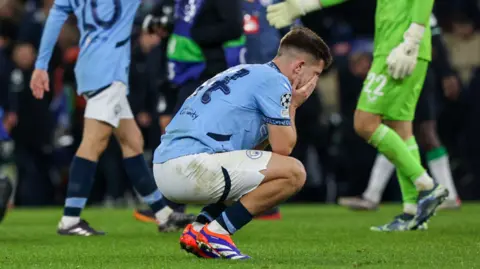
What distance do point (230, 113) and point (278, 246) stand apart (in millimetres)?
1293

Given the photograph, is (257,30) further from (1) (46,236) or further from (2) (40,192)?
(2) (40,192)

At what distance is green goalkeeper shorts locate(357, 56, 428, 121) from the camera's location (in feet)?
28.1

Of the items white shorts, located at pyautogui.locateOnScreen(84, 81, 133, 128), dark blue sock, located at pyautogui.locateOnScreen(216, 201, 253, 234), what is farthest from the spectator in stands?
dark blue sock, located at pyautogui.locateOnScreen(216, 201, 253, 234)

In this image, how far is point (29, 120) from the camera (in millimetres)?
15117

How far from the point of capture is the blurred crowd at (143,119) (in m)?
15.0

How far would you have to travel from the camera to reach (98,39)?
8.74m

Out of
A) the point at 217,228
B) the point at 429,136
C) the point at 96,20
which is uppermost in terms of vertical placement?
the point at 96,20

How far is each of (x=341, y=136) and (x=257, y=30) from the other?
5.73 m

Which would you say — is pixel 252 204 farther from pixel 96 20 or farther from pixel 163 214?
pixel 96 20

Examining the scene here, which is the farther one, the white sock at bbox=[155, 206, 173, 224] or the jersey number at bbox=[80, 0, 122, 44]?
the white sock at bbox=[155, 206, 173, 224]

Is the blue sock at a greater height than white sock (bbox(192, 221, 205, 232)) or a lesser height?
lesser

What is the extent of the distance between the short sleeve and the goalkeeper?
6.71ft

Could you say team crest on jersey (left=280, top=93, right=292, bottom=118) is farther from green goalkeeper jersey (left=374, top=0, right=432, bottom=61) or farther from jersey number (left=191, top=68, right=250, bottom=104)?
green goalkeeper jersey (left=374, top=0, right=432, bottom=61)

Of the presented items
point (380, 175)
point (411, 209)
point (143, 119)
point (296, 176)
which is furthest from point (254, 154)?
point (143, 119)
